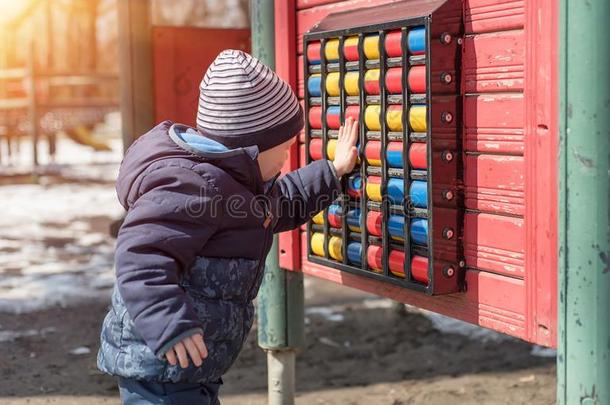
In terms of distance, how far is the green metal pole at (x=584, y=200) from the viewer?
1906mm

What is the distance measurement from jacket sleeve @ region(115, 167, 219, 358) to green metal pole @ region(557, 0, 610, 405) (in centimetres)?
74

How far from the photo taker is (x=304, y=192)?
8.72 feet

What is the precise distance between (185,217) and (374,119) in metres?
0.64

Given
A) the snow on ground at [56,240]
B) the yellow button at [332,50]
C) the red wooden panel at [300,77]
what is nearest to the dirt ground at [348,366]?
the snow on ground at [56,240]

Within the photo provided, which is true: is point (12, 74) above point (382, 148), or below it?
above

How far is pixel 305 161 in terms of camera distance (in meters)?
2.95

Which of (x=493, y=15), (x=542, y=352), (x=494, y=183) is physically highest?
(x=493, y=15)

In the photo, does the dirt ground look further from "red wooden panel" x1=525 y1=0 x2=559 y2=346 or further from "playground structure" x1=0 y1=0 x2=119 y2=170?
"playground structure" x1=0 y1=0 x2=119 y2=170

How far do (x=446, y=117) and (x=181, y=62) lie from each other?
11.5ft

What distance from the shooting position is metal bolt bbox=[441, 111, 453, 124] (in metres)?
2.36

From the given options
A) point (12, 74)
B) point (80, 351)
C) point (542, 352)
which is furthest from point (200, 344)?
point (12, 74)

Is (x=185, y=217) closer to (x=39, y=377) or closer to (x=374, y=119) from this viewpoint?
(x=374, y=119)

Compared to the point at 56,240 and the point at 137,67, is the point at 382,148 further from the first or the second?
the point at 56,240

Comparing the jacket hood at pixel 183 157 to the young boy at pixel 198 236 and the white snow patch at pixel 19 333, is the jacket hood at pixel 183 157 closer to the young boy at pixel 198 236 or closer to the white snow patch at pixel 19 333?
the young boy at pixel 198 236
